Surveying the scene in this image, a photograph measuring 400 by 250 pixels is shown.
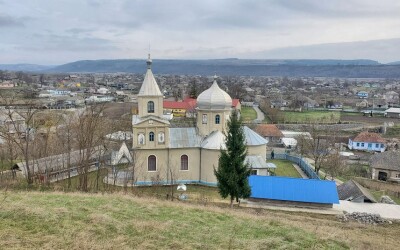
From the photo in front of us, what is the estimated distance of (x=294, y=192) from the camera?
2483 cm

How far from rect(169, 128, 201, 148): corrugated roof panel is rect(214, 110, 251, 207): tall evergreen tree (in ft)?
31.8

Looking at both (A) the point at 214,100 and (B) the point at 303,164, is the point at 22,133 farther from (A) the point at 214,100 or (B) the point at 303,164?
(B) the point at 303,164

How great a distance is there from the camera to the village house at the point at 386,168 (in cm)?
3828

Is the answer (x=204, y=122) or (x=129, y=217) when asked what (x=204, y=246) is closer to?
(x=129, y=217)

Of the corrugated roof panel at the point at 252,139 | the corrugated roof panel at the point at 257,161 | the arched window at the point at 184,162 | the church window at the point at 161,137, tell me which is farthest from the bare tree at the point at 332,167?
the church window at the point at 161,137

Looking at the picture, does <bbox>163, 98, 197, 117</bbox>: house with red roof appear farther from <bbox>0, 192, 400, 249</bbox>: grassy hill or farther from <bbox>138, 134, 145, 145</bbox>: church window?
<bbox>0, 192, 400, 249</bbox>: grassy hill

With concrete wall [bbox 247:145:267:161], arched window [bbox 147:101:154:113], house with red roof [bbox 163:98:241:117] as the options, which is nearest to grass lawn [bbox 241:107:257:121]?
house with red roof [bbox 163:98:241:117]

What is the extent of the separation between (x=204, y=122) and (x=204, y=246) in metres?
21.4

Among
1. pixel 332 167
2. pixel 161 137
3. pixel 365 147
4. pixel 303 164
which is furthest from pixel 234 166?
pixel 365 147

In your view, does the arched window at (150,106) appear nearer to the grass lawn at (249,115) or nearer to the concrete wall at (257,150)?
the concrete wall at (257,150)

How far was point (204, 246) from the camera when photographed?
1073cm

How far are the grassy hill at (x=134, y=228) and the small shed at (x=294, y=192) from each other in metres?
9.76

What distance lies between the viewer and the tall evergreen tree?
2088 centimetres

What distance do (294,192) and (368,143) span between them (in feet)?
114
